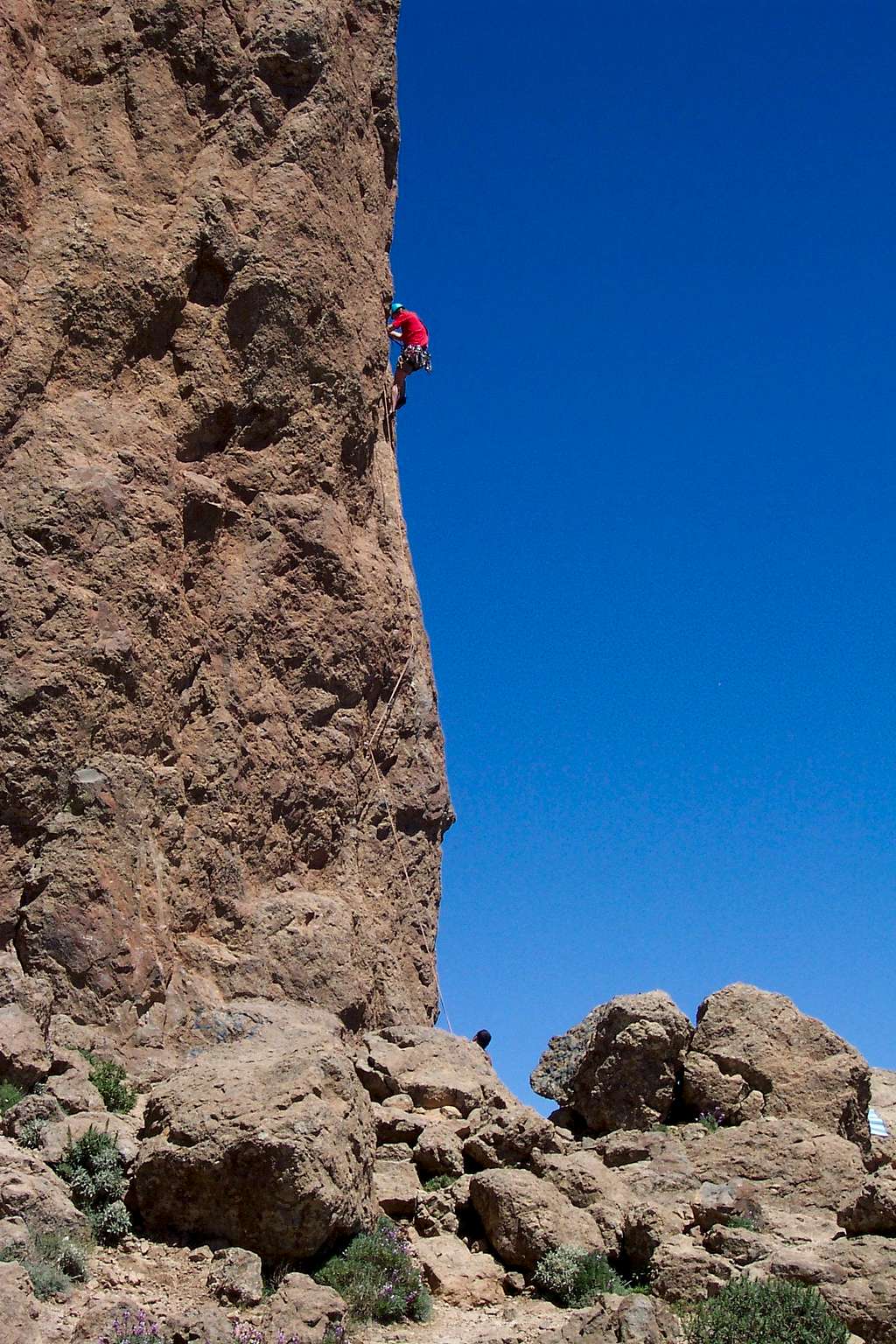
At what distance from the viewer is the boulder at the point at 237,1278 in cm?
966

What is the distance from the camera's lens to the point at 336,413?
1581 cm

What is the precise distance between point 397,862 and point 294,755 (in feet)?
7.22

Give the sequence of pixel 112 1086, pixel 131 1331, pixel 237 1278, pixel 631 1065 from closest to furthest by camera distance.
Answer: pixel 131 1331, pixel 237 1278, pixel 112 1086, pixel 631 1065

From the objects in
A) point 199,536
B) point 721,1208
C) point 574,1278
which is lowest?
point 574,1278

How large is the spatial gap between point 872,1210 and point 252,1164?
5420 mm

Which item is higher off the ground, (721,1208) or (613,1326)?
(721,1208)

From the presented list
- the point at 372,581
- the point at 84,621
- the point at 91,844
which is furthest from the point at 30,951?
the point at 372,581

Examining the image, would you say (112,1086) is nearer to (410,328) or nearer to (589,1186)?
(589,1186)

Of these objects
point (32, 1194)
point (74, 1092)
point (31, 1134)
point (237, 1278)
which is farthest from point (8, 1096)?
point (237, 1278)

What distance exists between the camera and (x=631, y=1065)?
15.9m

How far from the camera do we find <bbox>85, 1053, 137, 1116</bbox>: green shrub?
11.3m

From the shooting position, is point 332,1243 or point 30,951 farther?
point 30,951

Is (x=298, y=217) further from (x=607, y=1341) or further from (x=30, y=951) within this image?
(x=607, y=1341)

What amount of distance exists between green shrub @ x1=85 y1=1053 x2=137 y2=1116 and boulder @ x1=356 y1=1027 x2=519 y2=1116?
2678 millimetres
